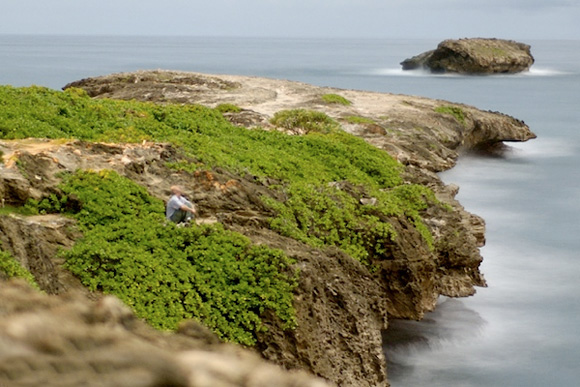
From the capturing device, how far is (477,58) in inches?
4678

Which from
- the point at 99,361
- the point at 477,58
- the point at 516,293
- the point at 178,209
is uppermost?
the point at 99,361

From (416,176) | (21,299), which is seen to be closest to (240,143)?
(416,176)

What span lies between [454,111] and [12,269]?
125 ft

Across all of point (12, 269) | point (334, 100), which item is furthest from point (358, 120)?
point (12, 269)

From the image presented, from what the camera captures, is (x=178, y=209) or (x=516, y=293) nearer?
(x=178, y=209)

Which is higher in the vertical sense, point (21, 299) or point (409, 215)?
point (21, 299)

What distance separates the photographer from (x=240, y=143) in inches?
1077

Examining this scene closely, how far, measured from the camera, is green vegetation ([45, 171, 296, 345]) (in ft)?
53.5

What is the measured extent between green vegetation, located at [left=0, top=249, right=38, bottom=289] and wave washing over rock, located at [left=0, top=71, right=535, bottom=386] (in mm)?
690

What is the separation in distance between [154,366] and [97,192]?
15.1m

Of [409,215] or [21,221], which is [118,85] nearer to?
[409,215]

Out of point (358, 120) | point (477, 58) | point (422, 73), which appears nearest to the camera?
point (358, 120)

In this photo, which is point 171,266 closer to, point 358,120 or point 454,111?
point 358,120

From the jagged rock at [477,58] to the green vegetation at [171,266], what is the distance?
351 ft
